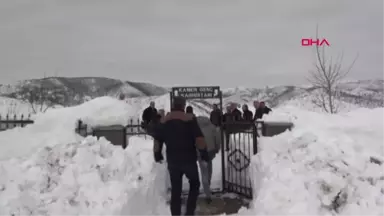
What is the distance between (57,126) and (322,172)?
6408mm

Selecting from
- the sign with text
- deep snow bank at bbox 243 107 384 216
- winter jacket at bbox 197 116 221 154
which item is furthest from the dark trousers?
the sign with text

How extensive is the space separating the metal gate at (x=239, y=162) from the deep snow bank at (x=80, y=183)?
185cm

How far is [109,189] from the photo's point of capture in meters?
5.87

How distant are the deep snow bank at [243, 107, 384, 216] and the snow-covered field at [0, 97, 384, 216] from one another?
14 millimetres

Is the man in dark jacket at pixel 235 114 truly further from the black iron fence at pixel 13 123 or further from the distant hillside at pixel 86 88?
the distant hillside at pixel 86 88

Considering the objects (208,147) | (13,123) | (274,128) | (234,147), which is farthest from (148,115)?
(208,147)

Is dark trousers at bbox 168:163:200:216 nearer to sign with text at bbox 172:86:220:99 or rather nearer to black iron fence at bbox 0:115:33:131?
sign with text at bbox 172:86:220:99

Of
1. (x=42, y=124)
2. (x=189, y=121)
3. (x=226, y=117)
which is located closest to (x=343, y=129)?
(x=189, y=121)

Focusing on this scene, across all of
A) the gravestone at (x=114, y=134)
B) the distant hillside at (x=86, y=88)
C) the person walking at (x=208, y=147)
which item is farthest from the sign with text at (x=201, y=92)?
the distant hillside at (x=86, y=88)

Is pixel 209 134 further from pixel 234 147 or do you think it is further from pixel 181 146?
pixel 181 146

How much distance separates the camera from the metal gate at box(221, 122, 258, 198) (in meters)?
8.01

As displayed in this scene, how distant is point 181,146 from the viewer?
18.2 feet

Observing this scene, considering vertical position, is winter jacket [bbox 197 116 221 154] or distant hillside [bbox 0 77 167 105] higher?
distant hillside [bbox 0 77 167 105]

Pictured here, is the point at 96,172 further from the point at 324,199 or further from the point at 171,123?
the point at 324,199
